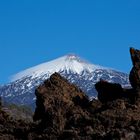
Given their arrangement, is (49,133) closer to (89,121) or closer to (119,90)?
(89,121)

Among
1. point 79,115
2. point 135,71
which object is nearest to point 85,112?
point 79,115

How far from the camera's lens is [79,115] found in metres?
52.1

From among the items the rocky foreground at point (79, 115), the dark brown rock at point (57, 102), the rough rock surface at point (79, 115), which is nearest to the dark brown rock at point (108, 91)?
the rocky foreground at point (79, 115)

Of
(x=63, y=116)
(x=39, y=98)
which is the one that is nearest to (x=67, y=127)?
(x=63, y=116)

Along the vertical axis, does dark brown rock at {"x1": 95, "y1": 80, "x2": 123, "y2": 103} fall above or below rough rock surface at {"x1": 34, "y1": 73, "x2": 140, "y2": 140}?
above

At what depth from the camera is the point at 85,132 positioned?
1948 inches

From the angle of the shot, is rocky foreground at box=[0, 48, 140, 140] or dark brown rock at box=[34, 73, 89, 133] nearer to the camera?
rocky foreground at box=[0, 48, 140, 140]

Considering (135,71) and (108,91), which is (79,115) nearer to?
(135,71)

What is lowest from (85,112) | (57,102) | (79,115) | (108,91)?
(79,115)

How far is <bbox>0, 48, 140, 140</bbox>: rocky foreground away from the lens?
1940 inches

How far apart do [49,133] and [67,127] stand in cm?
135

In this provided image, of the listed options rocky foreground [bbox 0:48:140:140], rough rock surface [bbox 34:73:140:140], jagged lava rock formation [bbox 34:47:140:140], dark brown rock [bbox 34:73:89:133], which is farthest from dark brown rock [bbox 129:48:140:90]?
dark brown rock [bbox 34:73:89:133]

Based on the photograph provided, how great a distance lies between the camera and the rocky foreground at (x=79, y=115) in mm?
49281

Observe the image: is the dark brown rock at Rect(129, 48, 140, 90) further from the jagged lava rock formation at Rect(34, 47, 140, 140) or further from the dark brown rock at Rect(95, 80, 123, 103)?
the dark brown rock at Rect(95, 80, 123, 103)
